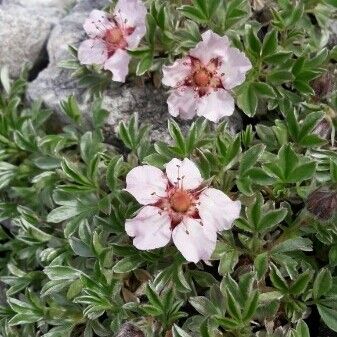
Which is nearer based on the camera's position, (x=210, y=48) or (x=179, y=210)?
(x=179, y=210)

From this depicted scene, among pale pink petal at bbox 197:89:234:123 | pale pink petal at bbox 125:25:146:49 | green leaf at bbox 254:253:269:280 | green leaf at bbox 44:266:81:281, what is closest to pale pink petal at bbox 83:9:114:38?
pale pink petal at bbox 125:25:146:49

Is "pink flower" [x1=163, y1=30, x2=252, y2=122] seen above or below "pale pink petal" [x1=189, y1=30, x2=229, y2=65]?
below

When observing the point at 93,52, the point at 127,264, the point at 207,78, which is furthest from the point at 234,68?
the point at 127,264

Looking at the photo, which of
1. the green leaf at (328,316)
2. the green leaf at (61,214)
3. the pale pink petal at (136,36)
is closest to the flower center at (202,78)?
the pale pink petal at (136,36)

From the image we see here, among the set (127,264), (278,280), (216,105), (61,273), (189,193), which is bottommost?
(61,273)

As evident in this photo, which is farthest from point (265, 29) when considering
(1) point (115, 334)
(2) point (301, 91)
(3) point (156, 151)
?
(1) point (115, 334)

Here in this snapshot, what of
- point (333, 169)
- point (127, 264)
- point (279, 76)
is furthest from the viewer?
point (279, 76)

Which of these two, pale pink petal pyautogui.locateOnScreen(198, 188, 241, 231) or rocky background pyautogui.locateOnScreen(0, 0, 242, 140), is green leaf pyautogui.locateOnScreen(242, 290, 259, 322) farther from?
rocky background pyautogui.locateOnScreen(0, 0, 242, 140)

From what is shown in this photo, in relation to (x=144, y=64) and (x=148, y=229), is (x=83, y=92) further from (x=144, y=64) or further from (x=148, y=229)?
(x=148, y=229)

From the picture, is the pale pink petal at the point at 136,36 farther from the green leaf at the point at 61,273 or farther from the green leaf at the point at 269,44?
the green leaf at the point at 61,273
